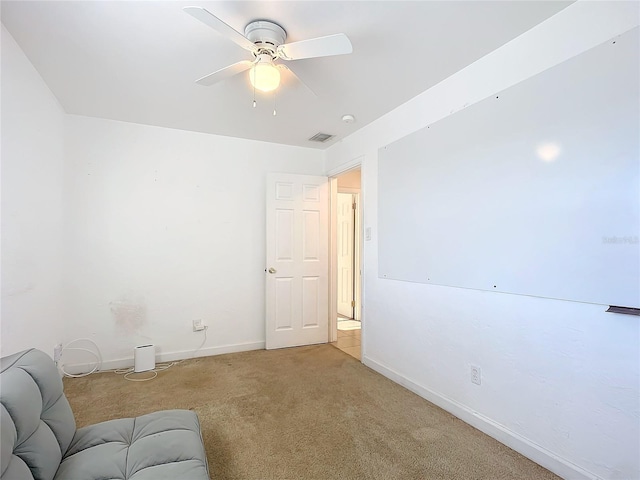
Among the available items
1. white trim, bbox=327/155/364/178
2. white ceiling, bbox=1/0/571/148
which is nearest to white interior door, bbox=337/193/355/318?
white trim, bbox=327/155/364/178

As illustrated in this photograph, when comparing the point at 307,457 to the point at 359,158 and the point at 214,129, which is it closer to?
the point at 359,158

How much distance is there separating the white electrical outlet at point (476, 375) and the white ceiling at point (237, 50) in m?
2.07

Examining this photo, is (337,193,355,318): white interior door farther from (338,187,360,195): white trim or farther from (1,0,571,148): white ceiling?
(1,0,571,148): white ceiling

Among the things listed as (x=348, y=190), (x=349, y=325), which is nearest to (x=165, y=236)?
(x=348, y=190)

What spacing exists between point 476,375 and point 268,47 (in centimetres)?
244

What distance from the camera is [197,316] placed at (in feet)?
12.1

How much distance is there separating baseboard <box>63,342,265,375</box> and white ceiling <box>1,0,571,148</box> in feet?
7.95

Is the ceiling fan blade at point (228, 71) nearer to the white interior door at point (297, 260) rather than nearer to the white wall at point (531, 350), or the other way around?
the white wall at point (531, 350)

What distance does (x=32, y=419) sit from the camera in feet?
3.77

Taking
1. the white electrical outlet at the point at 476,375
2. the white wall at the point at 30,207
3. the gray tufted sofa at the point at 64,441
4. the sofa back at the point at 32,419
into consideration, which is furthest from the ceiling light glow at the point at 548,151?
the white wall at the point at 30,207

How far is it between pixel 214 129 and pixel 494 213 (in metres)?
2.89

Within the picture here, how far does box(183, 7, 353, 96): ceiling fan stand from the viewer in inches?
66.9

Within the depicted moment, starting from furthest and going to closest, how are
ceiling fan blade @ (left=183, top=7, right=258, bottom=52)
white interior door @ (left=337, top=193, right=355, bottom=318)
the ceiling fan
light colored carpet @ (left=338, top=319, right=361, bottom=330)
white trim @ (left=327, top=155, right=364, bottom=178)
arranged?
white interior door @ (left=337, top=193, right=355, bottom=318), light colored carpet @ (left=338, top=319, right=361, bottom=330), white trim @ (left=327, top=155, right=364, bottom=178), the ceiling fan, ceiling fan blade @ (left=183, top=7, right=258, bottom=52)

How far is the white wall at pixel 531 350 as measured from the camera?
157 cm
